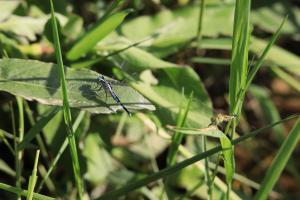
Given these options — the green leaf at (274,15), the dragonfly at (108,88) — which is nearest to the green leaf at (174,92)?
the dragonfly at (108,88)

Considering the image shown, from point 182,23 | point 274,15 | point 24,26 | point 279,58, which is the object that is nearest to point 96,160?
point 24,26

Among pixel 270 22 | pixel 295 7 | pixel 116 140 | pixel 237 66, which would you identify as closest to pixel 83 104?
pixel 237 66


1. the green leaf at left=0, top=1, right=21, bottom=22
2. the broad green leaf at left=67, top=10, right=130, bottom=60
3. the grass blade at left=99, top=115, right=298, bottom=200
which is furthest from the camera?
the green leaf at left=0, top=1, right=21, bottom=22

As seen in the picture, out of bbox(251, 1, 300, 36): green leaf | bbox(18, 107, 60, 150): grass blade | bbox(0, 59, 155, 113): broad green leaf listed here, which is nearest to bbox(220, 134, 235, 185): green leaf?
bbox(0, 59, 155, 113): broad green leaf

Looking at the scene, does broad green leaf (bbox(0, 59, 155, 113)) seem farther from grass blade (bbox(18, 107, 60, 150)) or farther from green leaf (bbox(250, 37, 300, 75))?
green leaf (bbox(250, 37, 300, 75))

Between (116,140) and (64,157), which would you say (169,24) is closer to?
(116,140)

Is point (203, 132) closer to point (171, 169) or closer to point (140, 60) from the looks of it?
point (171, 169)

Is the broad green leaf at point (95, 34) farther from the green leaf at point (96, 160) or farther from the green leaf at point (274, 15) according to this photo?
the green leaf at point (274, 15)
